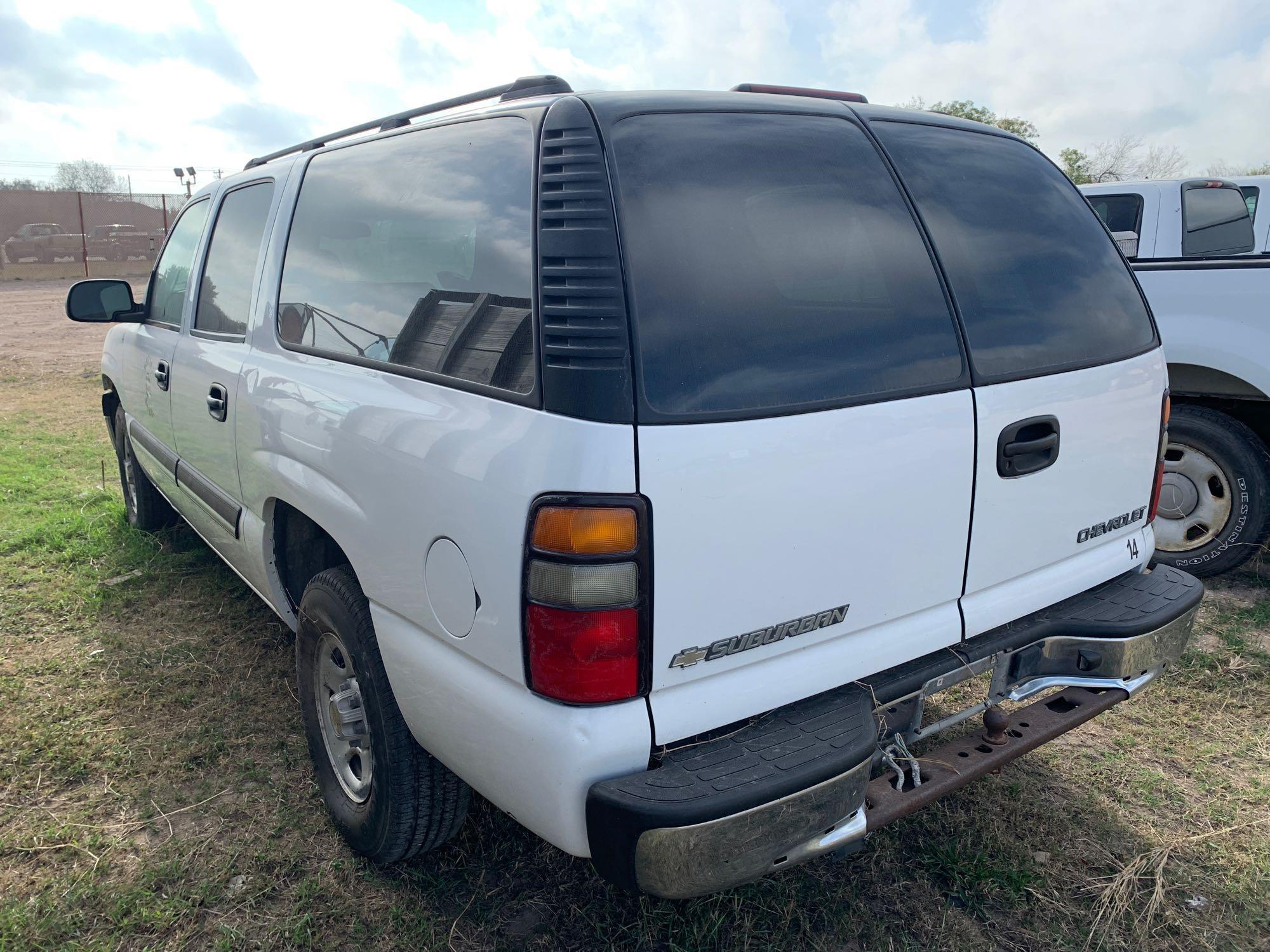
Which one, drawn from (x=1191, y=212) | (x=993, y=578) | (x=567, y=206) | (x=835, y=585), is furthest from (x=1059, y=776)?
(x=1191, y=212)

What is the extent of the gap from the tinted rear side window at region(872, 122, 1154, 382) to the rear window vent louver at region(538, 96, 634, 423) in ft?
2.89

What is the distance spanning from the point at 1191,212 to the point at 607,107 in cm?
565

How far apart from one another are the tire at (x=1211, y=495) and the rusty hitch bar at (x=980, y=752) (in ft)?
7.94

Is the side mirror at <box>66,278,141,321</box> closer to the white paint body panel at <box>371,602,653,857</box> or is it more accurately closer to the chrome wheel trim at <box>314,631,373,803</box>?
the chrome wheel trim at <box>314,631,373,803</box>

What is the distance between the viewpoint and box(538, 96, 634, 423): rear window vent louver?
67.4 inches

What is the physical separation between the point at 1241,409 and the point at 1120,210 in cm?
222

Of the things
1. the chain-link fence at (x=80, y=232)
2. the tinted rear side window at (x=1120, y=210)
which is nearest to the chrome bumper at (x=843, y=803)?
the tinted rear side window at (x=1120, y=210)

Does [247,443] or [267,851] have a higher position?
[247,443]

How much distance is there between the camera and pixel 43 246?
1117 inches

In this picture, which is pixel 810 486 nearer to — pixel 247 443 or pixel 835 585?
pixel 835 585

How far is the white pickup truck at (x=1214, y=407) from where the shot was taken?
4.15 m

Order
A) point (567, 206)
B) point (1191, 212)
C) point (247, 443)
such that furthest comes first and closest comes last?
point (1191, 212), point (247, 443), point (567, 206)

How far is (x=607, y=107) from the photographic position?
1932 millimetres

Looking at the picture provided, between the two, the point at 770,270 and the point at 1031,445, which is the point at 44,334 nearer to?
the point at 770,270
